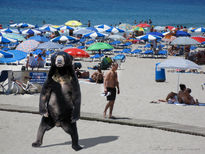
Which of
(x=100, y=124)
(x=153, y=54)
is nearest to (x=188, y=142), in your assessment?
(x=100, y=124)

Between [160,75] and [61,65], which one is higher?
[61,65]

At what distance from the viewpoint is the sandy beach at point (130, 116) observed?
22.5ft

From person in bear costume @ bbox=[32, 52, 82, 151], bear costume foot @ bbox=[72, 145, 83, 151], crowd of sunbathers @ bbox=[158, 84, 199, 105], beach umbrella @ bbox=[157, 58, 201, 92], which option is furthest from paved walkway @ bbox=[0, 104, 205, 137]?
beach umbrella @ bbox=[157, 58, 201, 92]

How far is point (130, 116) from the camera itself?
941 centimetres

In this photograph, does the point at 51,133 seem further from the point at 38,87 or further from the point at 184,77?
the point at 184,77

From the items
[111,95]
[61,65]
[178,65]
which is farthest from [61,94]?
[178,65]

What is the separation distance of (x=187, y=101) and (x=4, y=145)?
5793 mm

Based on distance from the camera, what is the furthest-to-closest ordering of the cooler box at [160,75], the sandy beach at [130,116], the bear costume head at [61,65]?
1. the cooler box at [160,75]
2. the sandy beach at [130,116]
3. the bear costume head at [61,65]

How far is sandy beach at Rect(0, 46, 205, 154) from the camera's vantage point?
6.84 m

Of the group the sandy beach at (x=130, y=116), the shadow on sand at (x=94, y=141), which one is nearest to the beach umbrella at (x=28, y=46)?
the sandy beach at (x=130, y=116)

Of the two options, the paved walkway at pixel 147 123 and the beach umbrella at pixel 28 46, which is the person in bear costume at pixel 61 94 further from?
the beach umbrella at pixel 28 46

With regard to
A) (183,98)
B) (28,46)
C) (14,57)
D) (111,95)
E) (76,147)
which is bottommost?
(76,147)

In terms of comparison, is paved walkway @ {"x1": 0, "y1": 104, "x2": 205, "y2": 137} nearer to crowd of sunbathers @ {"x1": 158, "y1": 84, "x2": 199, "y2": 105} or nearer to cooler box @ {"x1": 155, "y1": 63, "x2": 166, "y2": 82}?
crowd of sunbathers @ {"x1": 158, "y1": 84, "x2": 199, "y2": 105}

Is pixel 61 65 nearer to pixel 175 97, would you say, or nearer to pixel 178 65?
pixel 175 97
